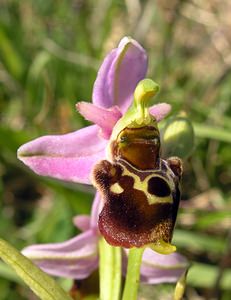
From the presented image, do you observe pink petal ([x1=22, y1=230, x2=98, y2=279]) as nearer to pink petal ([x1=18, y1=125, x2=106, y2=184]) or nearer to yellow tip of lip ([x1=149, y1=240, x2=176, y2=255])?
pink petal ([x1=18, y1=125, x2=106, y2=184])

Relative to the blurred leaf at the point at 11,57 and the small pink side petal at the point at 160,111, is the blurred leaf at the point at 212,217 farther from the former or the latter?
the blurred leaf at the point at 11,57

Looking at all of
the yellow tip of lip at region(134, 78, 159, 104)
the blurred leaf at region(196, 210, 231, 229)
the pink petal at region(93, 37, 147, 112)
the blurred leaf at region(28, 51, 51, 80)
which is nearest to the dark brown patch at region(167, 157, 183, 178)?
the yellow tip of lip at region(134, 78, 159, 104)

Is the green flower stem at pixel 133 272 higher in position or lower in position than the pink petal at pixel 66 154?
lower

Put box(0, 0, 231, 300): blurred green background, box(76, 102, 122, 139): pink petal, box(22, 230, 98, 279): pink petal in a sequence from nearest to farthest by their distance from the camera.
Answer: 1. box(76, 102, 122, 139): pink petal
2. box(22, 230, 98, 279): pink petal
3. box(0, 0, 231, 300): blurred green background

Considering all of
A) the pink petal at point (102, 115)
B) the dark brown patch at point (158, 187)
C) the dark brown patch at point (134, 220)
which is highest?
the pink petal at point (102, 115)

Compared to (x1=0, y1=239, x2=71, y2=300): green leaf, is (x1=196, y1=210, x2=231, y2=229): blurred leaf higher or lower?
lower

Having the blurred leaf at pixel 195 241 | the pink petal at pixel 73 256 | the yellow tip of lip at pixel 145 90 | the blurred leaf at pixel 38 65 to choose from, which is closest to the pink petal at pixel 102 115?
the yellow tip of lip at pixel 145 90

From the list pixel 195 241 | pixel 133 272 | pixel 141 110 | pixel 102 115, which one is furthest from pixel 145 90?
pixel 195 241
